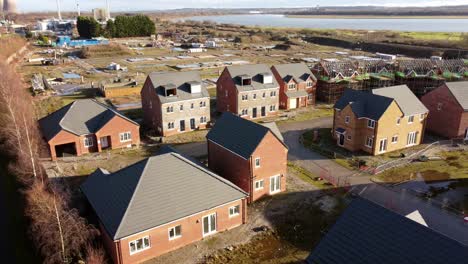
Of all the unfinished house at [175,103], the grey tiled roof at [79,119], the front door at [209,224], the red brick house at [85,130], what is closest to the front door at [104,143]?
the red brick house at [85,130]

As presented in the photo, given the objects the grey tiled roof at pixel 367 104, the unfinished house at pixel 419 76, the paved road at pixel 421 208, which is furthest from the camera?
the unfinished house at pixel 419 76

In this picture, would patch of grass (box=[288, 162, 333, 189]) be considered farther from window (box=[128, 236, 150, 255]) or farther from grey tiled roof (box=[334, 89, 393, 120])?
window (box=[128, 236, 150, 255])

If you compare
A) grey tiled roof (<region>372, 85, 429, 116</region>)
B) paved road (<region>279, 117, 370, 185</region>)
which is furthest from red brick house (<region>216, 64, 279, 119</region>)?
grey tiled roof (<region>372, 85, 429, 116</region>)

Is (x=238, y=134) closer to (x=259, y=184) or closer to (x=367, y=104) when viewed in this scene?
(x=259, y=184)

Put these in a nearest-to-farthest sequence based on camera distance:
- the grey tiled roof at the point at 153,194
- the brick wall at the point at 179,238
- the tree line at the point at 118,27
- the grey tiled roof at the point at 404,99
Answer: the brick wall at the point at 179,238
the grey tiled roof at the point at 153,194
the grey tiled roof at the point at 404,99
the tree line at the point at 118,27

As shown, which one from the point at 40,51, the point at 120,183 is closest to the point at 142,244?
the point at 120,183

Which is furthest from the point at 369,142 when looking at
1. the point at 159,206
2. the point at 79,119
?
the point at 79,119

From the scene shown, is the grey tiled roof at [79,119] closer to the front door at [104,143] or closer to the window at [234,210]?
the front door at [104,143]
